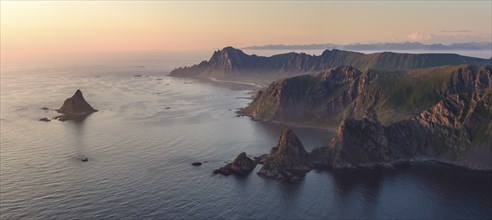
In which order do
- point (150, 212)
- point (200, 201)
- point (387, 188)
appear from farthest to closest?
point (387, 188) → point (200, 201) → point (150, 212)

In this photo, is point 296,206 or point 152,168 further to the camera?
point 152,168

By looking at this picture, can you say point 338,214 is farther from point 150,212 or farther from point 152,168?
point 152,168

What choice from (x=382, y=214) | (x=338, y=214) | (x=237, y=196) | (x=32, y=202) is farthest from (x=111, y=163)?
(x=382, y=214)

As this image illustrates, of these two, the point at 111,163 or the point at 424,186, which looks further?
the point at 111,163

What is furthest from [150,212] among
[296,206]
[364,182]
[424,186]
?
[424,186]

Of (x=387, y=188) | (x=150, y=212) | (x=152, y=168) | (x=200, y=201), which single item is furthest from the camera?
(x=152, y=168)

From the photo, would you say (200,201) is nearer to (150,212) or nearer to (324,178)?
(150,212)
